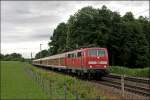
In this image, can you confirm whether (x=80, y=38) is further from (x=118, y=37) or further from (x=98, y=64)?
(x=98, y=64)

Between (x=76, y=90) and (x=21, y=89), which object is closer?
(x=76, y=90)

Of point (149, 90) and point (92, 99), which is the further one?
point (149, 90)

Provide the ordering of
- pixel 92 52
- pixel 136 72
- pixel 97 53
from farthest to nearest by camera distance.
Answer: pixel 136 72 < pixel 97 53 < pixel 92 52

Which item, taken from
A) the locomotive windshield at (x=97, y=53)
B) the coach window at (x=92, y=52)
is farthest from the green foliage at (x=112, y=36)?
the coach window at (x=92, y=52)

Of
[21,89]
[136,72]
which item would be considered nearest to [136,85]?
[21,89]

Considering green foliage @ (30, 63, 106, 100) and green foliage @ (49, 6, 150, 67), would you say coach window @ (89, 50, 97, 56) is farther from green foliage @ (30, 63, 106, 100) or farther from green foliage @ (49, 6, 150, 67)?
green foliage @ (49, 6, 150, 67)

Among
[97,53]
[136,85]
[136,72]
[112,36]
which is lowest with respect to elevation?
[136,85]

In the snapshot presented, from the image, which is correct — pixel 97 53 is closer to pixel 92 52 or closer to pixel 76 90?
pixel 92 52

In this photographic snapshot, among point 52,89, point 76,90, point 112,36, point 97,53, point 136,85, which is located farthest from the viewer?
point 112,36

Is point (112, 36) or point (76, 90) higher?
point (112, 36)

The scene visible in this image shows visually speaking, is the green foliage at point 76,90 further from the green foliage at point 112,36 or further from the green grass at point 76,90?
the green foliage at point 112,36

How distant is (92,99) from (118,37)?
6354 cm

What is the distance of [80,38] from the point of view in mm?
81250

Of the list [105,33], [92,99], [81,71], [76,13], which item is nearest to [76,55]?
[81,71]
